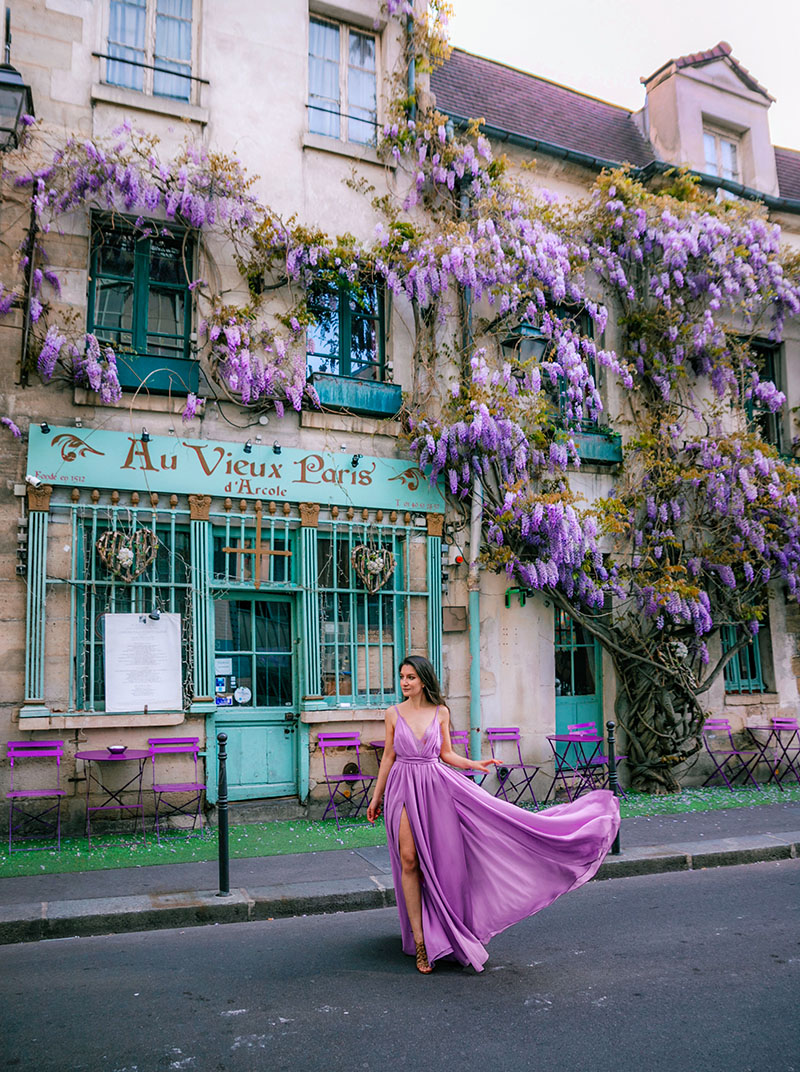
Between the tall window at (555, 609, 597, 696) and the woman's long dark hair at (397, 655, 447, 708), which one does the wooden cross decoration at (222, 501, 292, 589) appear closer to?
the tall window at (555, 609, 597, 696)

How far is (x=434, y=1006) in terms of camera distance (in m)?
4.53

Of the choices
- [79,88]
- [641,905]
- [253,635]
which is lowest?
[641,905]

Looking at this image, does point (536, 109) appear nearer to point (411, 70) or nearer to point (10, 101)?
point (411, 70)

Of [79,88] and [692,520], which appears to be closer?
[79,88]

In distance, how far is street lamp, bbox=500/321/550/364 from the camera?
11625 millimetres

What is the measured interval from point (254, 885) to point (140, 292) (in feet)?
21.9

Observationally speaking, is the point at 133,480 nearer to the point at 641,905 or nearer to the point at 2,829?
the point at 2,829

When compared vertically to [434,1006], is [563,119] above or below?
above

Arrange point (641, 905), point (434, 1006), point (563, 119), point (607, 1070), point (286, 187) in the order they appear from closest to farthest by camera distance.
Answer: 1. point (607, 1070)
2. point (434, 1006)
3. point (641, 905)
4. point (286, 187)
5. point (563, 119)

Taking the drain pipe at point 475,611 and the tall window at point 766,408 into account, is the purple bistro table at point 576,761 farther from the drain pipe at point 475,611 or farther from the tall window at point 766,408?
the tall window at point 766,408

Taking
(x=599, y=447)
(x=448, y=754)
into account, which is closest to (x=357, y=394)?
(x=599, y=447)

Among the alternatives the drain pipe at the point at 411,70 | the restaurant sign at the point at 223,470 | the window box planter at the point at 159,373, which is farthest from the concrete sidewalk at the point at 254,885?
the drain pipe at the point at 411,70

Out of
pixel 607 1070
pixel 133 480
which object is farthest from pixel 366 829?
pixel 607 1070

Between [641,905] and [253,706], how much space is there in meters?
4.87
